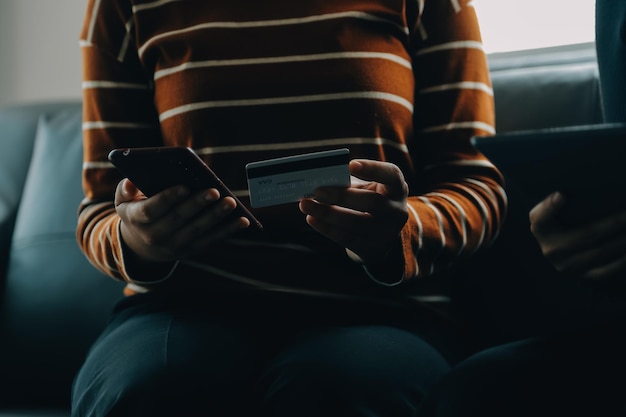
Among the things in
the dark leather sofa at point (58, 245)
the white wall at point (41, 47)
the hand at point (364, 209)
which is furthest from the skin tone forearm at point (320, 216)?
the white wall at point (41, 47)

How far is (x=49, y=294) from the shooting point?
1219 millimetres

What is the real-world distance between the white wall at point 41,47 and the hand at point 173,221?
101 cm

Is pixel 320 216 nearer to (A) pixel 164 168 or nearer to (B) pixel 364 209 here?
(B) pixel 364 209

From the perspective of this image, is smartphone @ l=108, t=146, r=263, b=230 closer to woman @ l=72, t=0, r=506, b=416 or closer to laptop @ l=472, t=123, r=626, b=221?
woman @ l=72, t=0, r=506, b=416

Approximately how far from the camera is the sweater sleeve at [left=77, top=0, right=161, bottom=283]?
1026 millimetres

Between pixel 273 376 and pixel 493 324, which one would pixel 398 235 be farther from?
pixel 493 324

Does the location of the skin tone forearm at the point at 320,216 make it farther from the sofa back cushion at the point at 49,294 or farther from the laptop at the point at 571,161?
the sofa back cushion at the point at 49,294

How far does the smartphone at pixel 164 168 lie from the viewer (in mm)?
738

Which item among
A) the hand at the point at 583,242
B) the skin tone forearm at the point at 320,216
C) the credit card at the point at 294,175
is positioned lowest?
the hand at the point at 583,242

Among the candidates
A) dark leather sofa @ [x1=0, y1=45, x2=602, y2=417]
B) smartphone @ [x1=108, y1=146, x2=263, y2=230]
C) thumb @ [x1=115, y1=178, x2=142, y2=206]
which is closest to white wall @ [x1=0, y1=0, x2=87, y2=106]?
dark leather sofa @ [x1=0, y1=45, x2=602, y2=417]

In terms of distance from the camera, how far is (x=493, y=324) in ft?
3.55

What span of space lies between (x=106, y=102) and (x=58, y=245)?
0.33 m

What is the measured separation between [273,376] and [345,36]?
1.41 ft

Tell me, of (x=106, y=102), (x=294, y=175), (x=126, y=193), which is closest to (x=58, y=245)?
(x=106, y=102)
